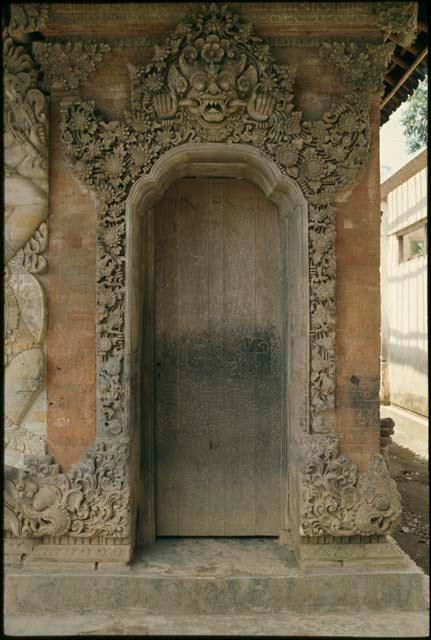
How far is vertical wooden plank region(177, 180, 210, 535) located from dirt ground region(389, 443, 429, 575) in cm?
171

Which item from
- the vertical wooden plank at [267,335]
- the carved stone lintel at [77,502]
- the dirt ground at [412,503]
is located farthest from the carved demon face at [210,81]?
the dirt ground at [412,503]

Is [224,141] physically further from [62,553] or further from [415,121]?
[415,121]

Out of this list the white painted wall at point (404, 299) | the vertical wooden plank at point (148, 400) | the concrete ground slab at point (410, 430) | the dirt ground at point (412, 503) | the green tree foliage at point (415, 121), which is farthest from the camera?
the green tree foliage at point (415, 121)

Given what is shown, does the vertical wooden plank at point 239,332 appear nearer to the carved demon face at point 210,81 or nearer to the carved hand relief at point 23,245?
the carved demon face at point 210,81

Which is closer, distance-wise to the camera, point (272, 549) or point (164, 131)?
point (164, 131)

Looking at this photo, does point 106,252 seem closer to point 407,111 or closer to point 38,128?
point 38,128

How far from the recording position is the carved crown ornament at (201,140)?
4039mm

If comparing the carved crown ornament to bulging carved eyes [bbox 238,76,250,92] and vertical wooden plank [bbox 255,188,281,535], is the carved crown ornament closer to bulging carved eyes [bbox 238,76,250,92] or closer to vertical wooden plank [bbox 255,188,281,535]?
bulging carved eyes [bbox 238,76,250,92]

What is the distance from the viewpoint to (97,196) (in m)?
4.16

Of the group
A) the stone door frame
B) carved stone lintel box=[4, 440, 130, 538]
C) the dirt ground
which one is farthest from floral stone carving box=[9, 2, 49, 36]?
the dirt ground

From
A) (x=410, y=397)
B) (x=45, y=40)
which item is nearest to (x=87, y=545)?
(x=45, y=40)

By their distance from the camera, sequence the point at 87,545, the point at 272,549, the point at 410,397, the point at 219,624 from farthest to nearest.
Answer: the point at 410,397 < the point at 272,549 < the point at 87,545 < the point at 219,624

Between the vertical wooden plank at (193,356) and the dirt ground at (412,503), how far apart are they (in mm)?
1712

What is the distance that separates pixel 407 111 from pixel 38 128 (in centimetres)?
1871
